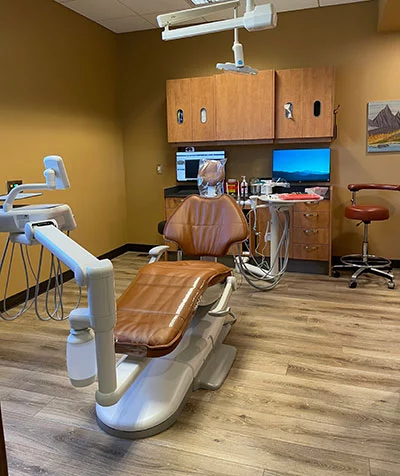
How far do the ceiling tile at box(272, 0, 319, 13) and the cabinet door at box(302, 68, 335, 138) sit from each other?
641 mm

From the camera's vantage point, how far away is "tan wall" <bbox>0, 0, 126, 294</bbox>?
3477 millimetres

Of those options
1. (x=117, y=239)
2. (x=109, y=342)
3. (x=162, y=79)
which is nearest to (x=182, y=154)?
(x=162, y=79)

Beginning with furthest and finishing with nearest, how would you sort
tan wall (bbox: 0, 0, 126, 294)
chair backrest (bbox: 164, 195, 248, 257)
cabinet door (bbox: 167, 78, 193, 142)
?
cabinet door (bbox: 167, 78, 193, 142) < tan wall (bbox: 0, 0, 126, 294) < chair backrest (bbox: 164, 195, 248, 257)

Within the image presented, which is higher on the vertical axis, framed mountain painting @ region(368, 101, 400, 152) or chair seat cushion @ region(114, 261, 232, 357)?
framed mountain painting @ region(368, 101, 400, 152)

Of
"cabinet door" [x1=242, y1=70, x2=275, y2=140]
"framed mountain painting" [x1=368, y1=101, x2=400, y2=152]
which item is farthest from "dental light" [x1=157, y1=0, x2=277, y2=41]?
"framed mountain painting" [x1=368, y1=101, x2=400, y2=152]

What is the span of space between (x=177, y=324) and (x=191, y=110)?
3.13 m

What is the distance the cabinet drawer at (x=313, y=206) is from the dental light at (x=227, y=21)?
195 centimetres

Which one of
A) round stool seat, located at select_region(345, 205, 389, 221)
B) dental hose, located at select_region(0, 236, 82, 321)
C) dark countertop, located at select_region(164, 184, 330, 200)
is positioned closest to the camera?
dental hose, located at select_region(0, 236, 82, 321)

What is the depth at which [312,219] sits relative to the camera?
4137 mm

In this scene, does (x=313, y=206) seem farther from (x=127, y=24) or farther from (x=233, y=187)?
(x=127, y=24)

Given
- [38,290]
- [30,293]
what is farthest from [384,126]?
[30,293]

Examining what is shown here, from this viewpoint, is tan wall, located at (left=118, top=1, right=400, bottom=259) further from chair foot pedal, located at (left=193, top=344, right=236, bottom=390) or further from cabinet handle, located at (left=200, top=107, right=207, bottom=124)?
chair foot pedal, located at (left=193, top=344, right=236, bottom=390)

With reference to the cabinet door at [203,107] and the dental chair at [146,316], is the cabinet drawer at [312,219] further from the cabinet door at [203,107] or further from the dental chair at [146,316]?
the dental chair at [146,316]

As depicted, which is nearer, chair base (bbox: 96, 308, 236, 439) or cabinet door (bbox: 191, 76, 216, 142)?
chair base (bbox: 96, 308, 236, 439)
